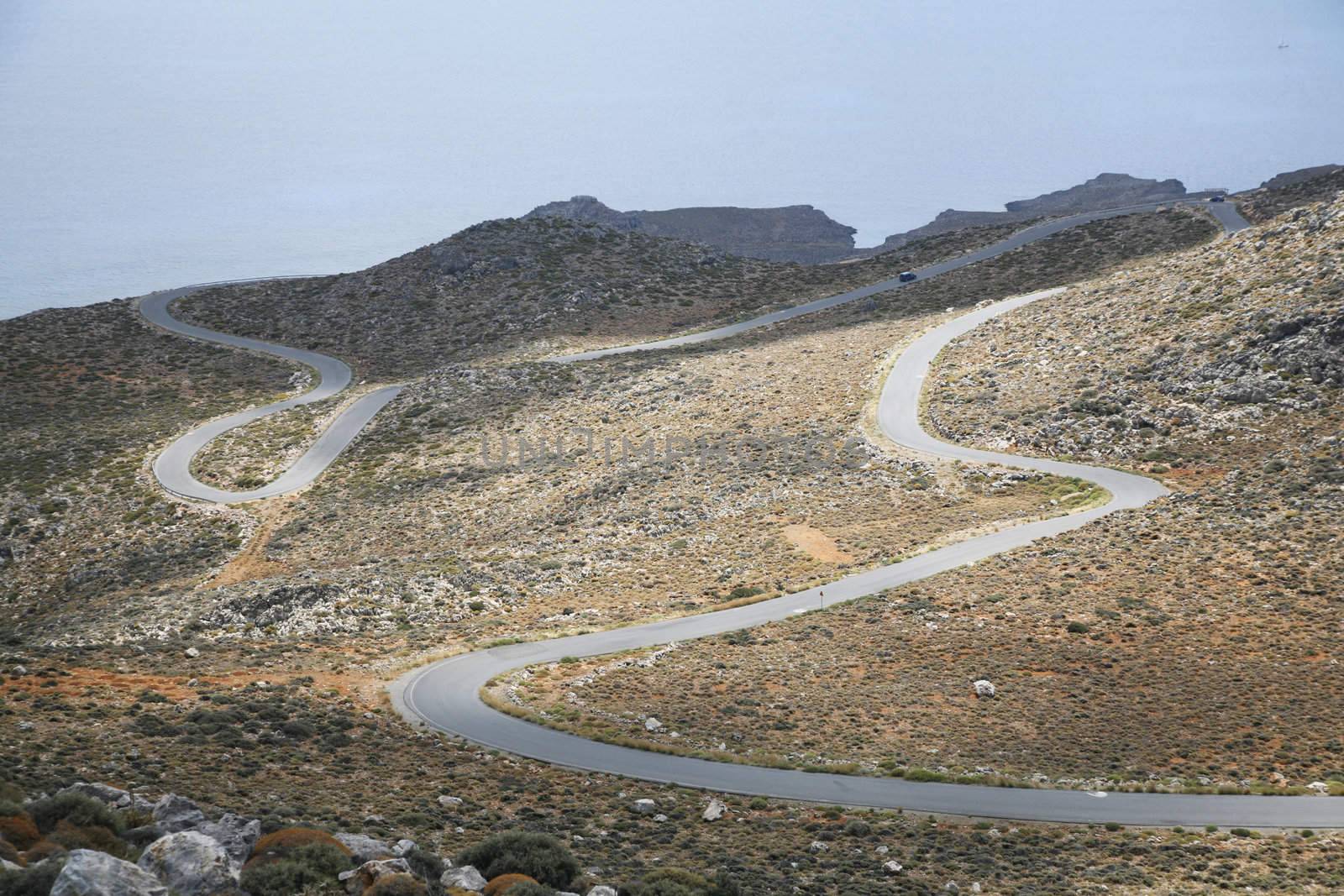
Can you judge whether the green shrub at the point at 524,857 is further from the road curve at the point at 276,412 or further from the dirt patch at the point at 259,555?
the road curve at the point at 276,412

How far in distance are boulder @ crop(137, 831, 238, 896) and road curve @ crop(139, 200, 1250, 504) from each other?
46879mm

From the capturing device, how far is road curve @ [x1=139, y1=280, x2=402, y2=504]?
6378 cm

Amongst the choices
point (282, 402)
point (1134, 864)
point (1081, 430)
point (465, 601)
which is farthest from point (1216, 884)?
point (282, 402)

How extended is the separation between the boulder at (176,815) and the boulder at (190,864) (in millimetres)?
2043

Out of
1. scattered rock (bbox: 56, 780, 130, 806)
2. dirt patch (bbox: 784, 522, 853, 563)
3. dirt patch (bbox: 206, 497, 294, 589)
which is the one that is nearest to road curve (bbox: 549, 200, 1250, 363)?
dirt patch (bbox: 206, 497, 294, 589)

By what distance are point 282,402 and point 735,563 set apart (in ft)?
149

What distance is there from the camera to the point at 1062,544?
46.0 metres

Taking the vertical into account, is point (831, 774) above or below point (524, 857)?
below

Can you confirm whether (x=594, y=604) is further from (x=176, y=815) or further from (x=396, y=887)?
(x=396, y=887)

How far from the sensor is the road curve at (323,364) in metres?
64.9

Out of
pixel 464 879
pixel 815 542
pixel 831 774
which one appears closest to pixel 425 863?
pixel 464 879

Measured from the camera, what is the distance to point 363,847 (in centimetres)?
2084

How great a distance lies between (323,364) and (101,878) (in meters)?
76.6

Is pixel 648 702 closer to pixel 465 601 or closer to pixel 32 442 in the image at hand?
pixel 465 601
